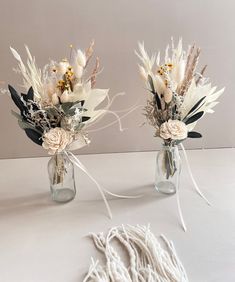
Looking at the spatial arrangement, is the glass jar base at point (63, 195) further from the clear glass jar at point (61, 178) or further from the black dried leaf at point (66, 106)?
the black dried leaf at point (66, 106)

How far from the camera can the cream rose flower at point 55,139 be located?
86cm

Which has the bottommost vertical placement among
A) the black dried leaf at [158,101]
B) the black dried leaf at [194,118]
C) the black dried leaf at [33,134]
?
the black dried leaf at [33,134]

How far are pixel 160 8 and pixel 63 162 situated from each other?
0.59 m

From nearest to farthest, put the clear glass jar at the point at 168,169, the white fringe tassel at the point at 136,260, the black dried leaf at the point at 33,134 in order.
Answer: the white fringe tassel at the point at 136,260 < the black dried leaf at the point at 33,134 < the clear glass jar at the point at 168,169

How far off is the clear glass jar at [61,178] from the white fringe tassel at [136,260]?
199 mm

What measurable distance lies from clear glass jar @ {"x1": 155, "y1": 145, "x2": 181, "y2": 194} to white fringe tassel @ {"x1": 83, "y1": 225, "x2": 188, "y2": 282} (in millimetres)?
207

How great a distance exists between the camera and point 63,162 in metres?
1.00

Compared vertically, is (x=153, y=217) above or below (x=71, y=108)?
below

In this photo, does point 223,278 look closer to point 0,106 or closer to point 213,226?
point 213,226

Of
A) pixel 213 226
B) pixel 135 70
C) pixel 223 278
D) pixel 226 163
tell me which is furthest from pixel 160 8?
pixel 223 278

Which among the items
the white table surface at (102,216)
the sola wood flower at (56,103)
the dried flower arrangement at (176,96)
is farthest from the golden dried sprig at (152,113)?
the white table surface at (102,216)

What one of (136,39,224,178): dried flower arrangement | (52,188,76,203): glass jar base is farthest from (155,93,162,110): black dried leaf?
(52,188,76,203): glass jar base

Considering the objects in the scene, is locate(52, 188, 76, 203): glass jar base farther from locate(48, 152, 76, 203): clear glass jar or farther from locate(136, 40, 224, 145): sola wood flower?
locate(136, 40, 224, 145): sola wood flower

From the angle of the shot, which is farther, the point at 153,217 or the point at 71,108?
the point at 153,217
